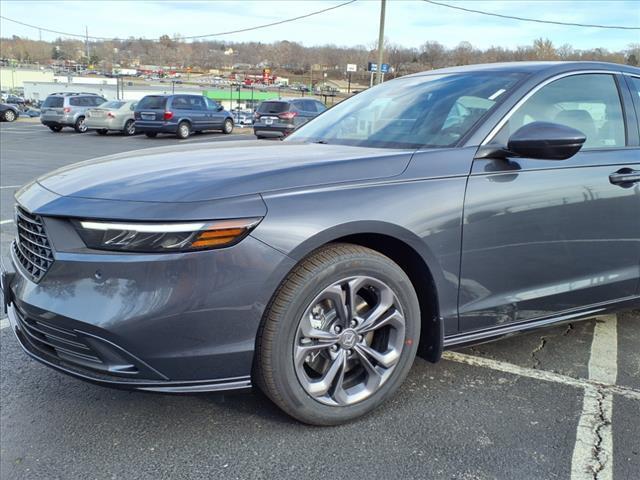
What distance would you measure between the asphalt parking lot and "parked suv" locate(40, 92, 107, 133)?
23385 millimetres

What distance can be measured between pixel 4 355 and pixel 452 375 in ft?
8.18

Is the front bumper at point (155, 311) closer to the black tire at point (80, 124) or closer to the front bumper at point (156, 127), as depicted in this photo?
the front bumper at point (156, 127)

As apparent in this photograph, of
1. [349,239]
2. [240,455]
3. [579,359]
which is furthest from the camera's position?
[579,359]

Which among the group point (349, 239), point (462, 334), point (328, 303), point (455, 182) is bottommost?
point (462, 334)

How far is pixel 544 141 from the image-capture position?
103 inches

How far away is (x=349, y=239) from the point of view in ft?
8.22

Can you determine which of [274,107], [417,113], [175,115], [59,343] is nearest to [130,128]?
[175,115]

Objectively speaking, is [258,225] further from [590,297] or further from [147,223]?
[590,297]

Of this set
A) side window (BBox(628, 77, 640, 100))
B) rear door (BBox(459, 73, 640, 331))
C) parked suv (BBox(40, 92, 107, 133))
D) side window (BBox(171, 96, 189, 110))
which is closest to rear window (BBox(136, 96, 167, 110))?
side window (BBox(171, 96, 189, 110))

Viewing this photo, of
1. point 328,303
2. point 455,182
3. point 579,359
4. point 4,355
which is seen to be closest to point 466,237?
point 455,182

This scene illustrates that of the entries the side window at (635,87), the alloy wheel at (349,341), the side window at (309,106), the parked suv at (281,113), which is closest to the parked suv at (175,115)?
the parked suv at (281,113)

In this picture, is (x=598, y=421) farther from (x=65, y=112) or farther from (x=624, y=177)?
(x=65, y=112)

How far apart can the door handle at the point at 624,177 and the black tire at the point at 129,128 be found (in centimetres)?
2225

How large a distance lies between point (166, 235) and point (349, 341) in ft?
3.03
